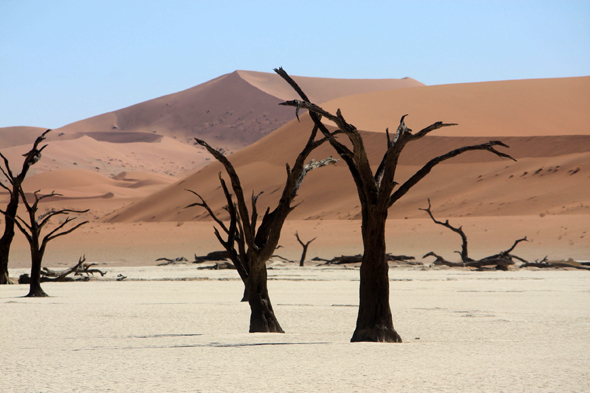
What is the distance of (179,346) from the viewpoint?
806 centimetres

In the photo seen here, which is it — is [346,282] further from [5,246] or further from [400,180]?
[400,180]

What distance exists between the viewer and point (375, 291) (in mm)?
8359

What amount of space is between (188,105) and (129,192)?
7137 cm

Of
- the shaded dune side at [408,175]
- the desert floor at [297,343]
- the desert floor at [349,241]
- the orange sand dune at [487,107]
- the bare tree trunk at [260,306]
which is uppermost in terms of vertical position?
the orange sand dune at [487,107]

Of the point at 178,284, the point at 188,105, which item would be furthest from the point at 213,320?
the point at 188,105

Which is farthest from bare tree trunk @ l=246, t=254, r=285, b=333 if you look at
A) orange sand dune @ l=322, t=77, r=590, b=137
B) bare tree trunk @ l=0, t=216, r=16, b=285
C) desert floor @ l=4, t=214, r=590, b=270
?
orange sand dune @ l=322, t=77, r=590, b=137

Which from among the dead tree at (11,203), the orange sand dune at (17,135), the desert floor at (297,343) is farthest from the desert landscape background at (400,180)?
the orange sand dune at (17,135)

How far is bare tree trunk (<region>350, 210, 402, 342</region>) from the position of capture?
325 inches

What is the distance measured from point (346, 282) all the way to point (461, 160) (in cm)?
3541

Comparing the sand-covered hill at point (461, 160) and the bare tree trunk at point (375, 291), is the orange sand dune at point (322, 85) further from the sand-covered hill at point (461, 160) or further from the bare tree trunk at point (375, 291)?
the bare tree trunk at point (375, 291)

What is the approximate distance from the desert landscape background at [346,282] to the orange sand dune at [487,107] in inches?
10.0

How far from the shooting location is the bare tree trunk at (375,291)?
27.1 feet

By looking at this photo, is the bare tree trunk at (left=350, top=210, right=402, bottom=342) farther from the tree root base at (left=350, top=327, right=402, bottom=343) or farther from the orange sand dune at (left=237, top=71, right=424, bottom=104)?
the orange sand dune at (left=237, top=71, right=424, bottom=104)

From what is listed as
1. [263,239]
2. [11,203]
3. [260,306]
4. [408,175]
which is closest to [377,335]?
[260,306]
